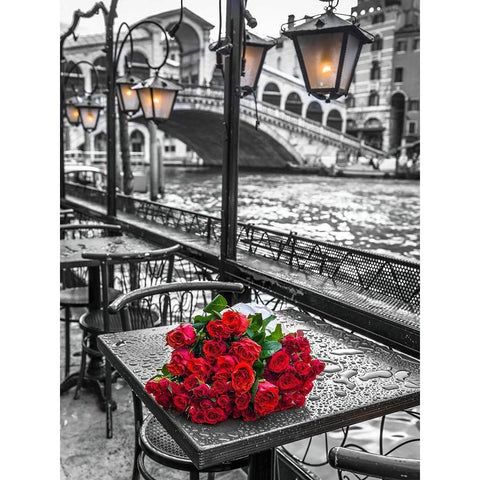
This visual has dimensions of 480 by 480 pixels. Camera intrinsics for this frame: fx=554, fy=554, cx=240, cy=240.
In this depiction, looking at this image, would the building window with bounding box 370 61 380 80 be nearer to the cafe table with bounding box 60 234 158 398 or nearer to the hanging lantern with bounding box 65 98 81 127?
the hanging lantern with bounding box 65 98 81 127

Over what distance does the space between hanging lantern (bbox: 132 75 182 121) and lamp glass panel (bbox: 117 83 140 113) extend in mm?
1231

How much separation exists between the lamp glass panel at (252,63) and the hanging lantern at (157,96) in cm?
100

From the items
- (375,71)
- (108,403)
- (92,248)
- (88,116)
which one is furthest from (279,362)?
(375,71)

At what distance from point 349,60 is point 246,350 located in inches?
71.2

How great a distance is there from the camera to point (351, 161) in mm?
36000

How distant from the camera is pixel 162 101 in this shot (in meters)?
4.91

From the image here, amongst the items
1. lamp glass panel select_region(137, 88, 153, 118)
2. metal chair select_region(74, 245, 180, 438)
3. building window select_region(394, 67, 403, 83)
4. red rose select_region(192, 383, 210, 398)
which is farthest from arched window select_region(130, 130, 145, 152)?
red rose select_region(192, 383, 210, 398)

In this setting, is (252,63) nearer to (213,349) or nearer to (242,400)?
(213,349)

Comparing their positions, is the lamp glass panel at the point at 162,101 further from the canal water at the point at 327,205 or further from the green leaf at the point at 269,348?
the canal water at the point at 327,205

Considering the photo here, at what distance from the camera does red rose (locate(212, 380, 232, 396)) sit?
1.45 metres

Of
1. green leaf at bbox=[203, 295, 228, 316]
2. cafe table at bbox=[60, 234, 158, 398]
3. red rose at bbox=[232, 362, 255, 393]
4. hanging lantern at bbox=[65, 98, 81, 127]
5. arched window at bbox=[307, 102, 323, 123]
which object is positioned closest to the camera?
red rose at bbox=[232, 362, 255, 393]
